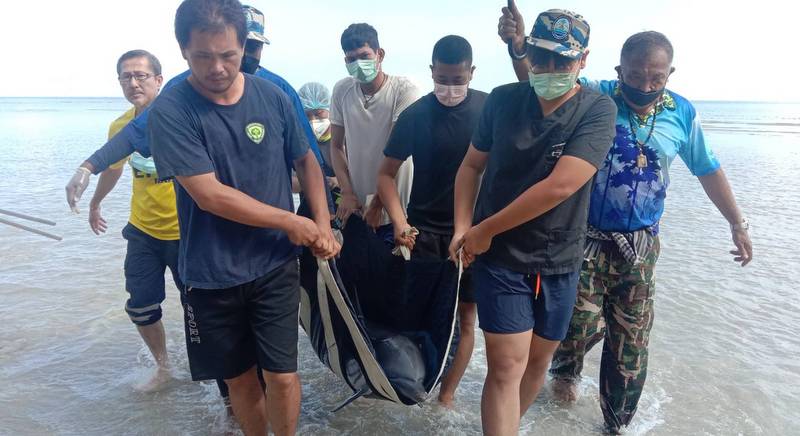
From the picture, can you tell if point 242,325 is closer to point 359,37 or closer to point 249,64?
point 249,64

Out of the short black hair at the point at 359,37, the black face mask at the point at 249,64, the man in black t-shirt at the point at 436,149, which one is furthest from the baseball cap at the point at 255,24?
the man in black t-shirt at the point at 436,149

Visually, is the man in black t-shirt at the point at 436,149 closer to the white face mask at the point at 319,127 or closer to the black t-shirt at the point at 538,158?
the black t-shirt at the point at 538,158

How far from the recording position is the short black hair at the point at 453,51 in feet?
8.80

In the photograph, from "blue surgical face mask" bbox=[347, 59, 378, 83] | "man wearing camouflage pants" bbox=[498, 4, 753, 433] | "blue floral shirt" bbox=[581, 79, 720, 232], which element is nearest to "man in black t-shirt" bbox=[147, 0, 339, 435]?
"blue surgical face mask" bbox=[347, 59, 378, 83]

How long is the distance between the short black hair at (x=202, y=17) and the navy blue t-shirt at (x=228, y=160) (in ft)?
0.69

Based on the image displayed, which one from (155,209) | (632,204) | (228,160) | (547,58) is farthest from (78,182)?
(632,204)

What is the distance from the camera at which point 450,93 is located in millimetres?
2760

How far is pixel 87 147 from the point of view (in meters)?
16.1

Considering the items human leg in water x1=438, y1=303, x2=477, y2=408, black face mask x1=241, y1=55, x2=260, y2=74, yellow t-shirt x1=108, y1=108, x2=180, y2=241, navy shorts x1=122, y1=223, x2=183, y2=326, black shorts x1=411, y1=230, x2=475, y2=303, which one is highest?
black face mask x1=241, y1=55, x2=260, y2=74

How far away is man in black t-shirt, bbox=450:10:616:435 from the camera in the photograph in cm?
216

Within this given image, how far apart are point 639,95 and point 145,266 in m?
2.77

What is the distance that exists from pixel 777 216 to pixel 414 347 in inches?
265

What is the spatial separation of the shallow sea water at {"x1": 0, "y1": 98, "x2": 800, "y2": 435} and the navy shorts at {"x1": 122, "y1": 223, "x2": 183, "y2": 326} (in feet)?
1.95

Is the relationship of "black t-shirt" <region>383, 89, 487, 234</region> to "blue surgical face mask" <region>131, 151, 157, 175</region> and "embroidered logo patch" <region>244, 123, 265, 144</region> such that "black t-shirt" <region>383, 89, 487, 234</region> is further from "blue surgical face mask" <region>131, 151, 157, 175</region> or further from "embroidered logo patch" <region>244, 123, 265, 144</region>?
"blue surgical face mask" <region>131, 151, 157, 175</region>
